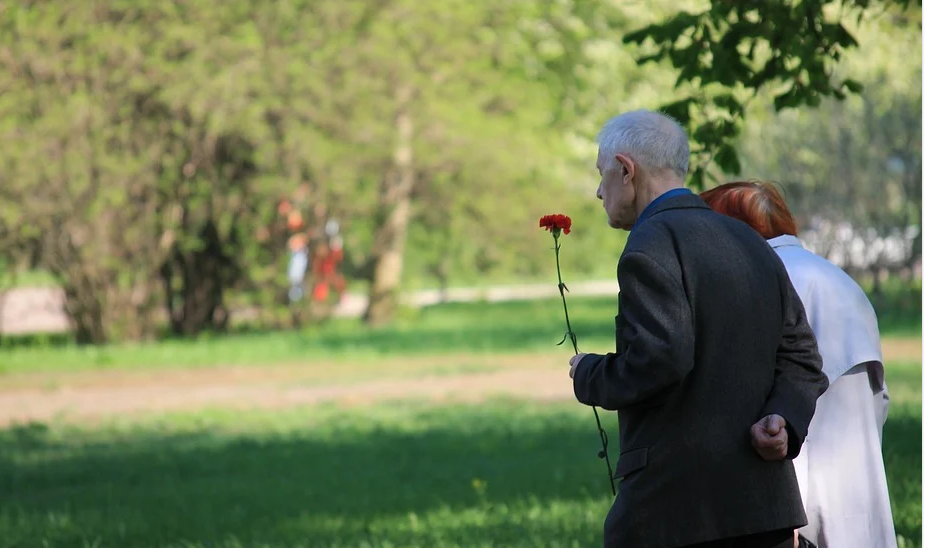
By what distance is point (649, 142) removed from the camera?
3361 millimetres

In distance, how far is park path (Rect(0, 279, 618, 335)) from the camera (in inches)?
859

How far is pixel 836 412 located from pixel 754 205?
0.61 meters

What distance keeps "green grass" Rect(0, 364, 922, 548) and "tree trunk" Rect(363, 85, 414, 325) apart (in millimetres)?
10428

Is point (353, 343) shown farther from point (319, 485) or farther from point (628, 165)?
point (628, 165)

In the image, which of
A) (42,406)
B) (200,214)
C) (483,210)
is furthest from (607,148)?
(483,210)

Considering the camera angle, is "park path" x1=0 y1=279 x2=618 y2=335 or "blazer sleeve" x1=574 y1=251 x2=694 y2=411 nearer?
"blazer sleeve" x1=574 y1=251 x2=694 y2=411

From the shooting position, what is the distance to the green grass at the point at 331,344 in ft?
61.8

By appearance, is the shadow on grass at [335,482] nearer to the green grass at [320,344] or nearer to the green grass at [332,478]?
the green grass at [332,478]

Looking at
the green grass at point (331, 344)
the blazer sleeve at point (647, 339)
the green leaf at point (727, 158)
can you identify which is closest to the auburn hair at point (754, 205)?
the blazer sleeve at point (647, 339)

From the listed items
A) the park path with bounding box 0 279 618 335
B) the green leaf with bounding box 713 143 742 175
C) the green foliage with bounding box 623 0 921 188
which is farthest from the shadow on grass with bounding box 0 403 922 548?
the park path with bounding box 0 279 618 335

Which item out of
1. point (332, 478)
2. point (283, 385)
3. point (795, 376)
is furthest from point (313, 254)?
point (795, 376)

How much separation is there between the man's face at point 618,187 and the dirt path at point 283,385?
10.6 meters

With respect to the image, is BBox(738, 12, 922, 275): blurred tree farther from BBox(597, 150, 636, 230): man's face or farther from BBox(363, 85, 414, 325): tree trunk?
BBox(597, 150, 636, 230): man's face

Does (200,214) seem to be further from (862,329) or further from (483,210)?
(862,329)
